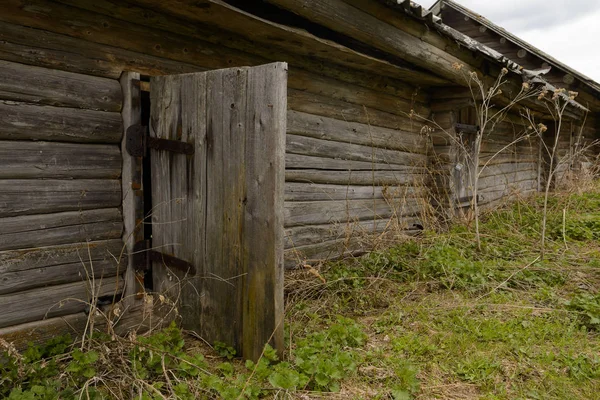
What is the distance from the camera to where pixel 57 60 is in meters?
2.65

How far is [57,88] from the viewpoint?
2646 millimetres

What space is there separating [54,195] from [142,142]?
639 millimetres

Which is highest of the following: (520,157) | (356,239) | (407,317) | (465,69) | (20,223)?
(465,69)

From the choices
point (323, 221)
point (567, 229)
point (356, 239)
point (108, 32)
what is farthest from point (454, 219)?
point (108, 32)

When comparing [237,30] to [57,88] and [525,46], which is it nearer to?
[57,88]

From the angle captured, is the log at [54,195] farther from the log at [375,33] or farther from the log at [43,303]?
the log at [375,33]

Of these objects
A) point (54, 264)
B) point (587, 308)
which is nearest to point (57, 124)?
point (54, 264)

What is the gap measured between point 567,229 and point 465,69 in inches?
95.1

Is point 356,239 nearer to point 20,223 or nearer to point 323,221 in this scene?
point 323,221

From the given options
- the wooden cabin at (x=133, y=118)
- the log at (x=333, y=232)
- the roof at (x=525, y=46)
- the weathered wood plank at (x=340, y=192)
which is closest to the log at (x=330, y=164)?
the wooden cabin at (x=133, y=118)

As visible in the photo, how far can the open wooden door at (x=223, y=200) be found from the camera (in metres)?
2.43

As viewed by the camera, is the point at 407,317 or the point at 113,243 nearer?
the point at 113,243

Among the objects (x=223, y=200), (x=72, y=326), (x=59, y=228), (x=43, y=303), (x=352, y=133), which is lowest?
(x=72, y=326)

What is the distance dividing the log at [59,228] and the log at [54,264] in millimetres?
40
